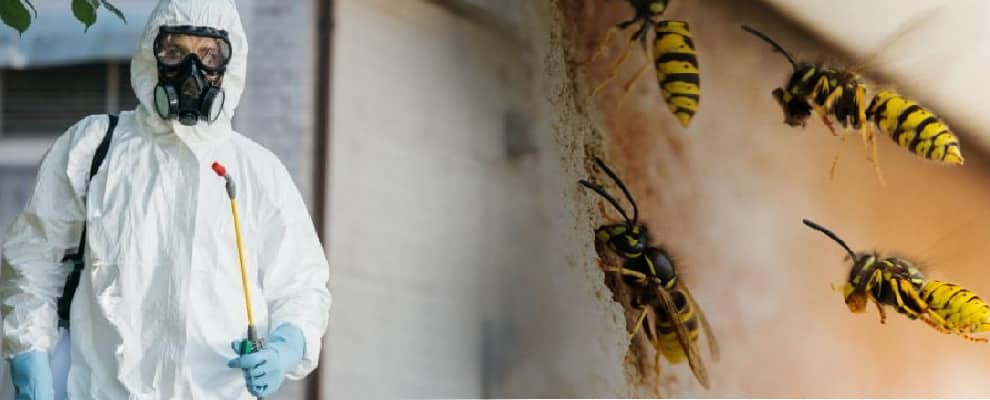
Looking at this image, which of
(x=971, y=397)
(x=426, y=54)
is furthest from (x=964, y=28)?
(x=426, y=54)

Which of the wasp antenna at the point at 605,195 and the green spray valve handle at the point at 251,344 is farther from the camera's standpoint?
the wasp antenna at the point at 605,195

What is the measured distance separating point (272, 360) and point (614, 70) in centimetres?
178

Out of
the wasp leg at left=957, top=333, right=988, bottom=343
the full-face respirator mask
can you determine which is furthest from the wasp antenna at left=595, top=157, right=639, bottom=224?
the full-face respirator mask

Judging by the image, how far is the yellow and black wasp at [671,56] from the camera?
144 inches

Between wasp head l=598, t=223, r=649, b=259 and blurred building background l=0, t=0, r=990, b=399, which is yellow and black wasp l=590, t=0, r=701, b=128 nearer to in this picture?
blurred building background l=0, t=0, r=990, b=399

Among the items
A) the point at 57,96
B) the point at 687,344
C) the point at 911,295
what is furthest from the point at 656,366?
the point at 57,96

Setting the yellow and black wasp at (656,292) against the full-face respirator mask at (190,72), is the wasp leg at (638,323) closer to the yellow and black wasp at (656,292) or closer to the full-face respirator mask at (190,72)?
the yellow and black wasp at (656,292)

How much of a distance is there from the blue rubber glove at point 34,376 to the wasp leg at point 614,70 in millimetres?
1878

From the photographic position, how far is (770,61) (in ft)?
11.8

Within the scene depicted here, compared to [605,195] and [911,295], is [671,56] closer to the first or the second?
[605,195]

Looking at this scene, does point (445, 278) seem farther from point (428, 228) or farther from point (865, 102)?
point (865, 102)

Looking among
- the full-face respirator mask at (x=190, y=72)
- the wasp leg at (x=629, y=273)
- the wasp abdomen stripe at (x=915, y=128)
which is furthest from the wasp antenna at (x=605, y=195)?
the full-face respirator mask at (x=190, y=72)

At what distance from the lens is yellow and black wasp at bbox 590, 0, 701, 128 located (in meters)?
3.66

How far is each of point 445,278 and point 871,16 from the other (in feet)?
3.97
